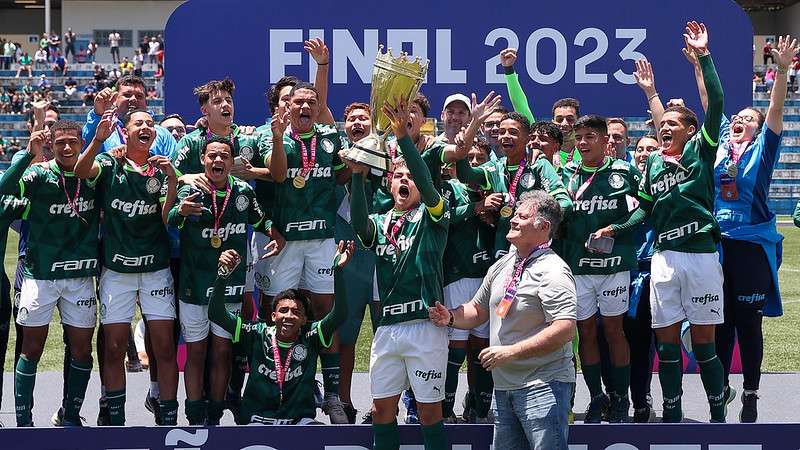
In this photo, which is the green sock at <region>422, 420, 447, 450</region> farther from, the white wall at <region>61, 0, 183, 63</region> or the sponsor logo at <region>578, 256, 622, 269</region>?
the white wall at <region>61, 0, 183, 63</region>

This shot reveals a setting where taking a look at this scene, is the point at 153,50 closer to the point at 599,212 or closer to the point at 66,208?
the point at 66,208

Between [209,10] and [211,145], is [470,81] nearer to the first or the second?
[209,10]

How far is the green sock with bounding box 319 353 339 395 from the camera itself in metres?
6.75

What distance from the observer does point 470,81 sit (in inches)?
352

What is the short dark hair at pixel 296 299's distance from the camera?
636cm

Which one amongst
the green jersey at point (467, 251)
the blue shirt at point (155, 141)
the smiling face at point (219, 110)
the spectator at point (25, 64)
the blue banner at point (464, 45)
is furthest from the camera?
the spectator at point (25, 64)

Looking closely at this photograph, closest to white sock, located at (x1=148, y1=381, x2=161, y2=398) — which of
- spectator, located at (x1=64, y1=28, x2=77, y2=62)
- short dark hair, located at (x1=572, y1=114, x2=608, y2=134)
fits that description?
short dark hair, located at (x1=572, y1=114, x2=608, y2=134)

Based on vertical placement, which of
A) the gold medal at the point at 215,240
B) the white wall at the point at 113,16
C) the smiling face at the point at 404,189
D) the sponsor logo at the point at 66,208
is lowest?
the gold medal at the point at 215,240

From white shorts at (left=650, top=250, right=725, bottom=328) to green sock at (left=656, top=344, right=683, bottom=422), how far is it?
156mm

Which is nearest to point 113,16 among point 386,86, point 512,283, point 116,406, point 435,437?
point 116,406

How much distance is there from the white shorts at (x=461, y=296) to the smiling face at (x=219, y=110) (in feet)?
5.84

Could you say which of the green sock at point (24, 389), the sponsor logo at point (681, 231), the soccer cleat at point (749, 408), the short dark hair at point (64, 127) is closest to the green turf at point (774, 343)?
the soccer cleat at point (749, 408)

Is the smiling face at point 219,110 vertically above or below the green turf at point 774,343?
above

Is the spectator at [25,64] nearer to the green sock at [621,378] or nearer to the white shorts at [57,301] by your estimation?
the white shorts at [57,301]
